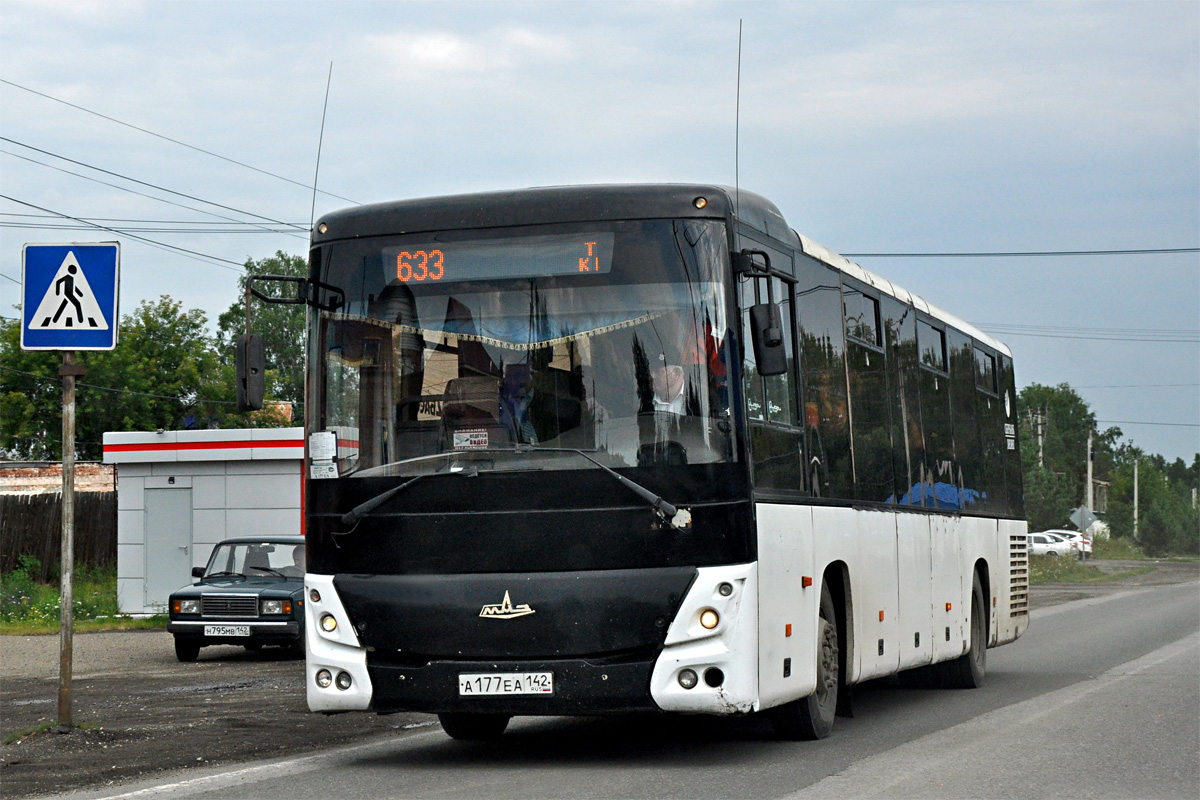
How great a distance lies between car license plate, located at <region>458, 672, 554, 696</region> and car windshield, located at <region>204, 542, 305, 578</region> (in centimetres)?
1222

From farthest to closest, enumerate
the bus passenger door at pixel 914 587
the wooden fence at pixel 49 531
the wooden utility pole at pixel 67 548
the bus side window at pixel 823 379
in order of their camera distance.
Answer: the wooden fence at pixel 49 531 → the bus passenger door at pixel 914 587 → the wooden utility pole at pixel 67 548 → the bus side window at pixel 823 379

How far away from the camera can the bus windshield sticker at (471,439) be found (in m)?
8.88

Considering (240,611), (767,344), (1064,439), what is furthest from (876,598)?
(1064,439)

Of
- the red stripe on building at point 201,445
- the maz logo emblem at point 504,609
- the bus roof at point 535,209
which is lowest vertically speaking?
the maz logo emblem at point 504,609

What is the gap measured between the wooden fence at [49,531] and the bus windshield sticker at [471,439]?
2963cm

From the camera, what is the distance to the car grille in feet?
64.1

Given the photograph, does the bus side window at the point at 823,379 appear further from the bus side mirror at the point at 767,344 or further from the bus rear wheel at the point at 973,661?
the bus rear wheel at the point at 973,661

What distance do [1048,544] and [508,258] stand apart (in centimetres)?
7922

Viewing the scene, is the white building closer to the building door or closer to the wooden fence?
the building door

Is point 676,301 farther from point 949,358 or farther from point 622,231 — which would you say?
point 949,358

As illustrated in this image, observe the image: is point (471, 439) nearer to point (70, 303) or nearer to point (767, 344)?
point (767, 344)

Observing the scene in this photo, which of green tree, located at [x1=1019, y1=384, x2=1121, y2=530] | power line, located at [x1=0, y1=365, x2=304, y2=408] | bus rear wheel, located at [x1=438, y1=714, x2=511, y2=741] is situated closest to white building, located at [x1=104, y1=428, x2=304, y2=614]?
bus rear wheel, located at [x1=438, y1=714, x2=511, y2=741]

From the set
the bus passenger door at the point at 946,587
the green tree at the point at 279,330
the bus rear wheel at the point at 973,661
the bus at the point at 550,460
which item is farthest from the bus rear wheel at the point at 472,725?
the green tree at the point at 279,330

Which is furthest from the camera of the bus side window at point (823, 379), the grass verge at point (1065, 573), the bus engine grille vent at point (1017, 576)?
the grass verge at point (1065, 573)
